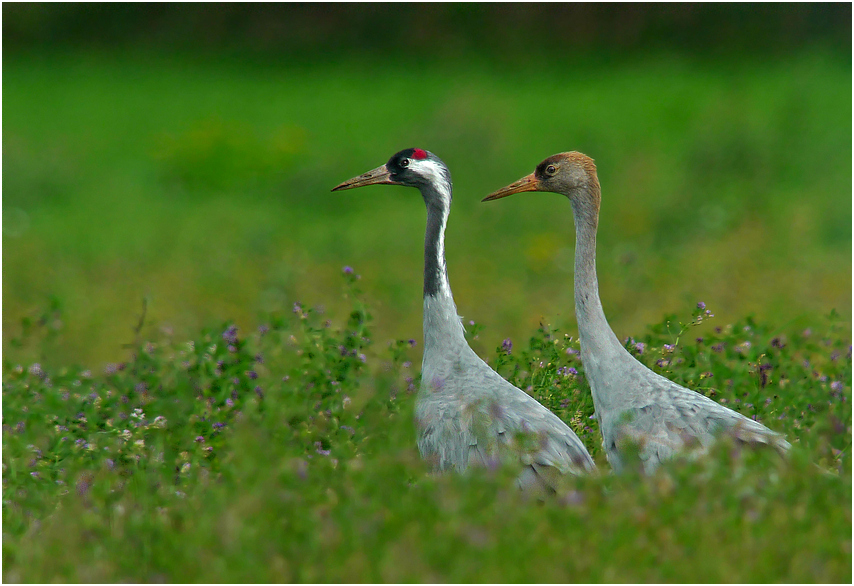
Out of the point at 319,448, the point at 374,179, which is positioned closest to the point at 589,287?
the point at 374,179

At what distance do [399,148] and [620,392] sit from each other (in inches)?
336

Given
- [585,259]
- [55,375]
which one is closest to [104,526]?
[55,375]

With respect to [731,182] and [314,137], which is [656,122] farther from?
[314,137]

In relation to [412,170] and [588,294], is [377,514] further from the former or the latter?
[412,170]

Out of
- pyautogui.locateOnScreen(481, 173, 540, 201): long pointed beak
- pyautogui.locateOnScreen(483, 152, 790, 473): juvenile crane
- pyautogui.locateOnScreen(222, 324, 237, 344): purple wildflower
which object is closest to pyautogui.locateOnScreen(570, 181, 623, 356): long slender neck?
pyautogui.locateOnScreen(483, 152, 790, 473): juvenile crane

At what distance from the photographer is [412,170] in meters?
4.80

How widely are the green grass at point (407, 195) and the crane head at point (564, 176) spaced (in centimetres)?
134

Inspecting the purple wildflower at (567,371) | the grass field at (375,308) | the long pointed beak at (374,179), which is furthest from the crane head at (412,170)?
the purple wildflower at (567,371)

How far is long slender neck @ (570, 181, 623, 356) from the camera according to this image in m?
4.52

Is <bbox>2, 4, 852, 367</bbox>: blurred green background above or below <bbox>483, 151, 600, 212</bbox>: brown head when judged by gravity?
above

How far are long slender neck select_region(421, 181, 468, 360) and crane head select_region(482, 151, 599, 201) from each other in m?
0.23

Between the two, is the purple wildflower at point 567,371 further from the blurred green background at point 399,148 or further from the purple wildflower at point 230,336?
the purple wildflower at point 230,336

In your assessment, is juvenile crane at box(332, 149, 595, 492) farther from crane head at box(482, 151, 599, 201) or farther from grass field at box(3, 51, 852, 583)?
crane head at box(482, 151, 599, 201)

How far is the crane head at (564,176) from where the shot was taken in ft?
15.6
